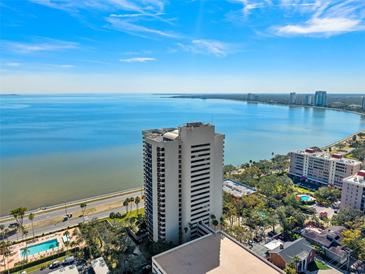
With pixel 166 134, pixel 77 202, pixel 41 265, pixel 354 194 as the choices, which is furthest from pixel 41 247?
pixel 354 194

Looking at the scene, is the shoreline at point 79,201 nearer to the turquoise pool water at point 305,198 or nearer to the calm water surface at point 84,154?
the calm water surface at point 84,154

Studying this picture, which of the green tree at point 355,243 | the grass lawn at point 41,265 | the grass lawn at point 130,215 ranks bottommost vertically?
the grass lawn at point 41,265

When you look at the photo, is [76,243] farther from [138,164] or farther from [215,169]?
[138,164]

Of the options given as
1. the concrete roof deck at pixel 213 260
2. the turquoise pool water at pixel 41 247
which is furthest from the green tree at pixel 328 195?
the turquoise pool water at pixel 41 247

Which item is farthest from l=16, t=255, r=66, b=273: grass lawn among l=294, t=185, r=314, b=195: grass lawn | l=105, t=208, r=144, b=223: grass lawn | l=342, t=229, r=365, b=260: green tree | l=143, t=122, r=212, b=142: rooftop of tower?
l=294, t=185, r=314, b=195: grass lawn

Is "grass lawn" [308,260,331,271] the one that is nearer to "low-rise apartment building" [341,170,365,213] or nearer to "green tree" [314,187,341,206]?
"low-rise apartment building" [341,170,365,213]
